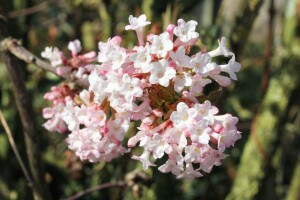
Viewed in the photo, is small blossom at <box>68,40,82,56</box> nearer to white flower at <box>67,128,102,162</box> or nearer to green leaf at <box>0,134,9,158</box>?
white flower at <box>67,128,102,162</box>

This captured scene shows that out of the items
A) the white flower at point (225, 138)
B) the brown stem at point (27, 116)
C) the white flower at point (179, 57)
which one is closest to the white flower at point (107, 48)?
the white flower at point (179, 57)

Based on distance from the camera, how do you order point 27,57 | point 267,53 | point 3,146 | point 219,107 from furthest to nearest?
point 3,146 < point 267,53 < point 219,107 < point 27,57

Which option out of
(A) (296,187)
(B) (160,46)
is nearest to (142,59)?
(B) (160,46)

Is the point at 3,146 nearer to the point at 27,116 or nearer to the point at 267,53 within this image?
the point at 27,116

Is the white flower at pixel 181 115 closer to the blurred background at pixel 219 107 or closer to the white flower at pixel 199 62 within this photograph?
the white flower at pixel 199 62

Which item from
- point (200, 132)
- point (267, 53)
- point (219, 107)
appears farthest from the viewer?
point (267, 53)

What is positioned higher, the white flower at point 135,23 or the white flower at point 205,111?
the white flower at point 135,23
